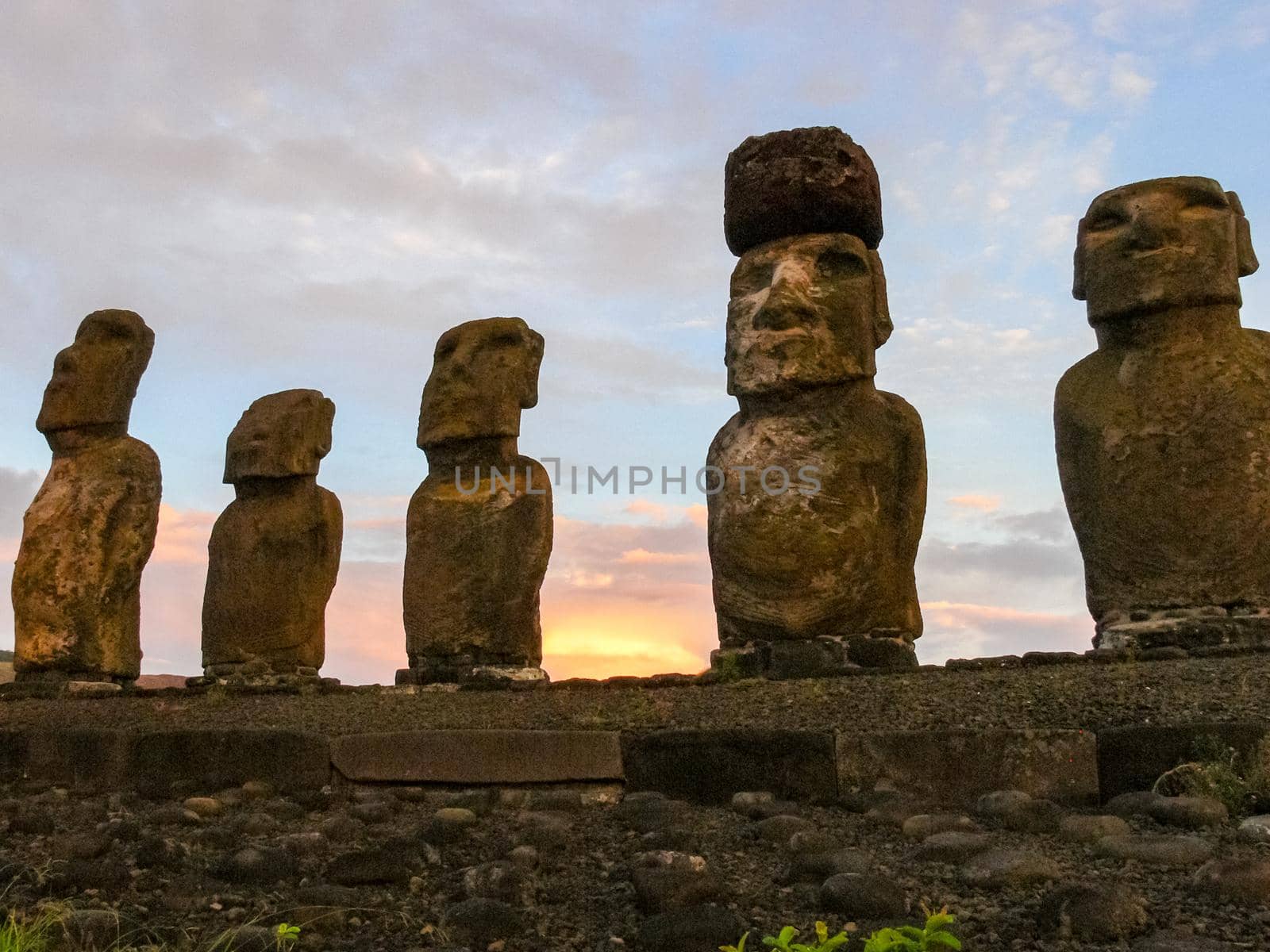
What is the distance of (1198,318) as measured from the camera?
7125 mm

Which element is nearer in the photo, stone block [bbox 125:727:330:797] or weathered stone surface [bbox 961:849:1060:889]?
weathered stone surface [bbox 961:849:1060:889]

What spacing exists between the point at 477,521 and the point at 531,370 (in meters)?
1.29

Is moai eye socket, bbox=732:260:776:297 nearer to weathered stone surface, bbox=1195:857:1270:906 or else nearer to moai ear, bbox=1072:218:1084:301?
moai ear, bbox=1072:218:1084:301

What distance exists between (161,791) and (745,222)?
4.43 m

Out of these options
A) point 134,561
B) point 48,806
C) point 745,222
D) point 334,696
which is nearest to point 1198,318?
point 745,222

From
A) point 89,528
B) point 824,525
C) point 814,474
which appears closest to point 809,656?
point 824,525

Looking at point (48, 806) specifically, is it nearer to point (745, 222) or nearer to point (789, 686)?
point (789, 686)

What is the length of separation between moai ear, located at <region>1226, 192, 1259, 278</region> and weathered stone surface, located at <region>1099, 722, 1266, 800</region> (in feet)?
12.4

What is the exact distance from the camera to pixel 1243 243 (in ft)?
24.4

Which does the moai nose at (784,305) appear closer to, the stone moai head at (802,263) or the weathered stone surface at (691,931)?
the stone moai head at (802,263)

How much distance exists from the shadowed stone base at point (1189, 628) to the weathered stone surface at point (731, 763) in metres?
2.20

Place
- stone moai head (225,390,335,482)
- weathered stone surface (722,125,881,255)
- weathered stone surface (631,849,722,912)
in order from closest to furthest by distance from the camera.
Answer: weathered stone surface (631,849,722,912) → weathered stone surface (722,125,881,255) → stone moai head (225,390,335,482)

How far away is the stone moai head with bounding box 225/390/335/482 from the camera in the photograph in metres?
11.3

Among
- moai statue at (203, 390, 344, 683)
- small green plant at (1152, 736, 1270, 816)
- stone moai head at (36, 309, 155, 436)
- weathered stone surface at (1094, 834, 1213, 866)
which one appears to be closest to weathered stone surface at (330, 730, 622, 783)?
small green plant at (1152, 736, 1270, 816)
